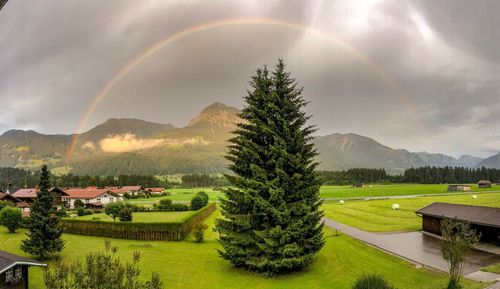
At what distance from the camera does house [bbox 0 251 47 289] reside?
79.8ft

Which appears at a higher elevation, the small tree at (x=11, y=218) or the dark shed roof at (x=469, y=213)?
the dark shed roof at (x=469, y=213)

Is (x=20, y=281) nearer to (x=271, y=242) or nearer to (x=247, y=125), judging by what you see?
(x=271, y=242)

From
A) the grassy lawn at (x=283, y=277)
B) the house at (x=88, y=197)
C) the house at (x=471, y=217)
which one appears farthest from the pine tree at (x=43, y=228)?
the house at (x=88, y=197)

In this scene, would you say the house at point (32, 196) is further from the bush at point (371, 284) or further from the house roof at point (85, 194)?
the bush at point (371, 284)

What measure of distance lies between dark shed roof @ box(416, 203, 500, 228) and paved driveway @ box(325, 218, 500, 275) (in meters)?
3.25

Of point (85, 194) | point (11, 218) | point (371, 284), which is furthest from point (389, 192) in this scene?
point (371, 284)

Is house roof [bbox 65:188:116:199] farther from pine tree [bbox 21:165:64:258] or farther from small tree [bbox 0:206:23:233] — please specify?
pine tree [bbox 21:165:64:258]

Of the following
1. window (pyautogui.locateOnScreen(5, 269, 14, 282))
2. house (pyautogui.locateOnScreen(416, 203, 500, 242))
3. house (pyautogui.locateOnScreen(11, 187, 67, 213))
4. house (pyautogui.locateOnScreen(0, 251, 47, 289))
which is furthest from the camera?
house (pyautogui.locateOnScreen(11, 187, 67, 213))

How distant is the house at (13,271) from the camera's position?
24312 millimetres

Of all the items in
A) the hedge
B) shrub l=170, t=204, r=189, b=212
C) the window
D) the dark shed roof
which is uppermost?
the dark shed roof

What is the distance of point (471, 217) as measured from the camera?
131 feet

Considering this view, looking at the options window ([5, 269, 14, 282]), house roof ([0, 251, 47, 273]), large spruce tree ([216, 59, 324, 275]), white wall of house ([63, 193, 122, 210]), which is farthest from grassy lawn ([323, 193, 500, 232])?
white wall of house ([63, 193, 122, 210])

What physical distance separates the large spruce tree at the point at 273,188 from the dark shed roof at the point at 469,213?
15.4m

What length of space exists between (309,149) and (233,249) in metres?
11.0
